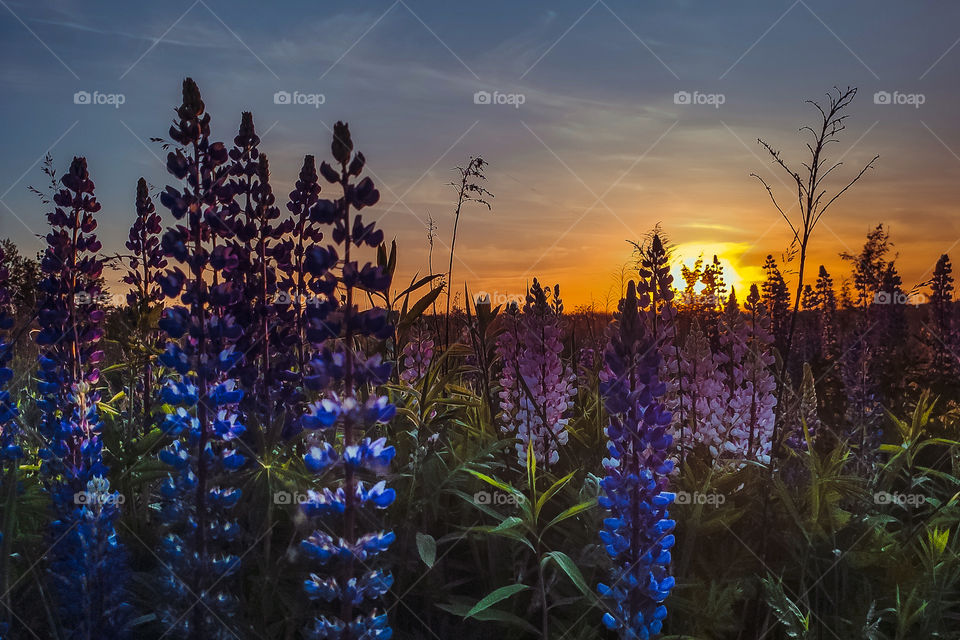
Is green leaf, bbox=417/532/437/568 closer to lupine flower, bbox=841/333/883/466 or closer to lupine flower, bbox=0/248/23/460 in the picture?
lupine flower, bbox=0/248/23/460

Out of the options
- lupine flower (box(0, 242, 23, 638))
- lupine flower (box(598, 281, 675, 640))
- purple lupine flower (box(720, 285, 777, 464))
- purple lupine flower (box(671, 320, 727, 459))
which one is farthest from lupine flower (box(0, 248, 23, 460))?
purple lupine flower (box(720, 285, 777, 464))

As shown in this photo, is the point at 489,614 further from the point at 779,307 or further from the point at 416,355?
the point at 779,307

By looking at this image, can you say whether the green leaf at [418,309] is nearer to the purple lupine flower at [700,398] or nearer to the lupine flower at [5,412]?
the purple lupine flower at [700,398]

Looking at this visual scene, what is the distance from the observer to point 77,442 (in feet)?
11.8

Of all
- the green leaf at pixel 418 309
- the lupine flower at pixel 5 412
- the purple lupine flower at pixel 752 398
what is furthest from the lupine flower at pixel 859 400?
the lupine flower at pixel 5 412

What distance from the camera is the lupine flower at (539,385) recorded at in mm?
4730

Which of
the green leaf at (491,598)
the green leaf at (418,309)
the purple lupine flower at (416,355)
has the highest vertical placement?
the green leaf at (418,309)

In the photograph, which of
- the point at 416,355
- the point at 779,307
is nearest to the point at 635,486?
the point at 416,355

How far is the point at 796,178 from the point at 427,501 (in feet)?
8.71

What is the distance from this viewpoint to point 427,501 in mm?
3475

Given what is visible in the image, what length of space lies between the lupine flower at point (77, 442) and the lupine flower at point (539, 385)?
89.2 inches

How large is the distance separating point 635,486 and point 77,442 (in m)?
2.70

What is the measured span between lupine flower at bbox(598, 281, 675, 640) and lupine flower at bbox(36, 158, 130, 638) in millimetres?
2060

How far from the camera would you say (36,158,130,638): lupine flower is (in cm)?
307
